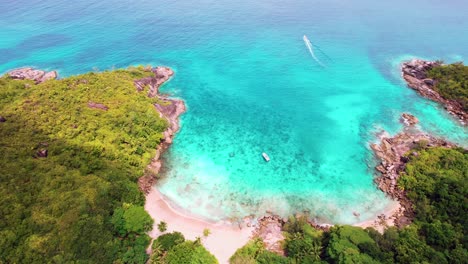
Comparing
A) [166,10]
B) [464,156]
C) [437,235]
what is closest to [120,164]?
[437,235]

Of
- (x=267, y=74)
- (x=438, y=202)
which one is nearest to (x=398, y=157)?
(x=438, y=202)

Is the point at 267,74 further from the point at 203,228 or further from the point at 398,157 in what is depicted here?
the point at 203,228

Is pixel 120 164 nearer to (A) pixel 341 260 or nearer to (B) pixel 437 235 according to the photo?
(A) pixel 341 260

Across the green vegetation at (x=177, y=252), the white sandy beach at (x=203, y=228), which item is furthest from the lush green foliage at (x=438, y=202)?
the green vegetation at (x=177, y=252)

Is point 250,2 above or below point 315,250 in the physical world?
above

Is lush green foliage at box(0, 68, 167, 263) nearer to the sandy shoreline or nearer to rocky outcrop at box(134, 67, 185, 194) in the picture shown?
rocky outcrop at box(134, 67, 185, 194)

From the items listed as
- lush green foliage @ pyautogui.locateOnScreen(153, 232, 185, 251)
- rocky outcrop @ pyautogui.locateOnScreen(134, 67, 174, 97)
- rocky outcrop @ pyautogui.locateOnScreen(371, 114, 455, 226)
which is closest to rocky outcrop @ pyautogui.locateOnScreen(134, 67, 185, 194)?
rocky outcrop @ pyautogui.locateOnScreen(134, 67, 174, 97)

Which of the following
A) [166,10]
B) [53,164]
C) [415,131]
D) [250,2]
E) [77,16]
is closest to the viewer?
[53,164]
